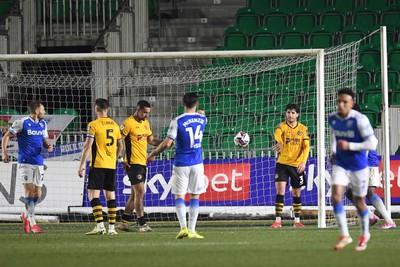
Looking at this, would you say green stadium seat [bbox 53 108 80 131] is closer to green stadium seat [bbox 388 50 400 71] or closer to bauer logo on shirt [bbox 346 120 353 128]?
green stadium seat [bbox 388 50 400 71]

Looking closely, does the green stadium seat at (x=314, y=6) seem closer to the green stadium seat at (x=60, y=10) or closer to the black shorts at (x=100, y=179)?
the green stadium seat at (x=60, y=10)

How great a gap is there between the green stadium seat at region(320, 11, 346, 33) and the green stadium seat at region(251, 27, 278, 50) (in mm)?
1517

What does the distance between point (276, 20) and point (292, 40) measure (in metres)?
1.19

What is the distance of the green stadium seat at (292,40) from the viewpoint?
26.6 m

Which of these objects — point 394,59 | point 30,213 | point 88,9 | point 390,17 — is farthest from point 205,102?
point 30,213

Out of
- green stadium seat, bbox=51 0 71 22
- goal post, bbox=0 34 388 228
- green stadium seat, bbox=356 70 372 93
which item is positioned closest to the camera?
goal post, bbox=0 34 388 228

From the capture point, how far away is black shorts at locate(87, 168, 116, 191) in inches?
647

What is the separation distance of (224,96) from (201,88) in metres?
0.78

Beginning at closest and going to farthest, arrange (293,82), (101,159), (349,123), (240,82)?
1. (349,123)
2. (101,159)
3. (293,82)
4. (240,82)

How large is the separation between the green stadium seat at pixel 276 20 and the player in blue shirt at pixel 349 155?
15.0 m

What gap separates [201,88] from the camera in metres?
24.5

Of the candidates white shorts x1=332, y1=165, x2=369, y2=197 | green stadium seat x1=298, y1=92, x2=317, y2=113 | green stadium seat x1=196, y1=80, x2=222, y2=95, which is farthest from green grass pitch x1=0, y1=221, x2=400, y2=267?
green stadium seat x1=196, y1=80, x2=222, y2=95

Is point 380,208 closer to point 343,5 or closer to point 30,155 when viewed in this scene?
point 30,155

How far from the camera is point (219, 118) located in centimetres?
2339
